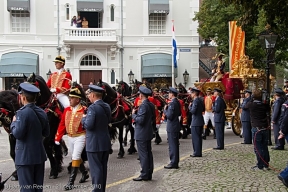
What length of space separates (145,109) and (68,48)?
60.6 ft

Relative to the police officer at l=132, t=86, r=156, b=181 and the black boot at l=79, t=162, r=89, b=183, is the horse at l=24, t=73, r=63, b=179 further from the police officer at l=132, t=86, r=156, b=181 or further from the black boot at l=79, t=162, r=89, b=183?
the police officer at l=132, t=86, r=156, b=181

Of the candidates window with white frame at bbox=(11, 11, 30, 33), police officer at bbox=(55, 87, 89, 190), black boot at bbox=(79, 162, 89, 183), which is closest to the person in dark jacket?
black boot at bbox=(79, 162, 89, 183)

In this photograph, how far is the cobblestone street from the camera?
24.4ft

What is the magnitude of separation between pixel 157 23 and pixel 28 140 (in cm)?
2260

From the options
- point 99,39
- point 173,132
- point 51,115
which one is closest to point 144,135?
point 173,132

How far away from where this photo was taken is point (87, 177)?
8.02m

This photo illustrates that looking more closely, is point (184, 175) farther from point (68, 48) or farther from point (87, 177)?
point (68, 48)

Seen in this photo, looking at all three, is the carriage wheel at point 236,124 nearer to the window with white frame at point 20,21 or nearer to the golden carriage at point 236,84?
the golden carriage at point 236,84

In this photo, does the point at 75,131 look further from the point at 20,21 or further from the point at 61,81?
the point at 20,21

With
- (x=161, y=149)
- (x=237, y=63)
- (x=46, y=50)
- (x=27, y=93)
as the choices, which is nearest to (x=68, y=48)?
(x=46, y=50)

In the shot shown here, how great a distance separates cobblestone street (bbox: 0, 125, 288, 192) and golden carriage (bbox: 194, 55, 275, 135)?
13.1 feet

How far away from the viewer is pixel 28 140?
17.4 ft

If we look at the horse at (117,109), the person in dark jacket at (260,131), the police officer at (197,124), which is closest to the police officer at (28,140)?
the horse at (117,109)

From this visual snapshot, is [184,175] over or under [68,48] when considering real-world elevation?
under
